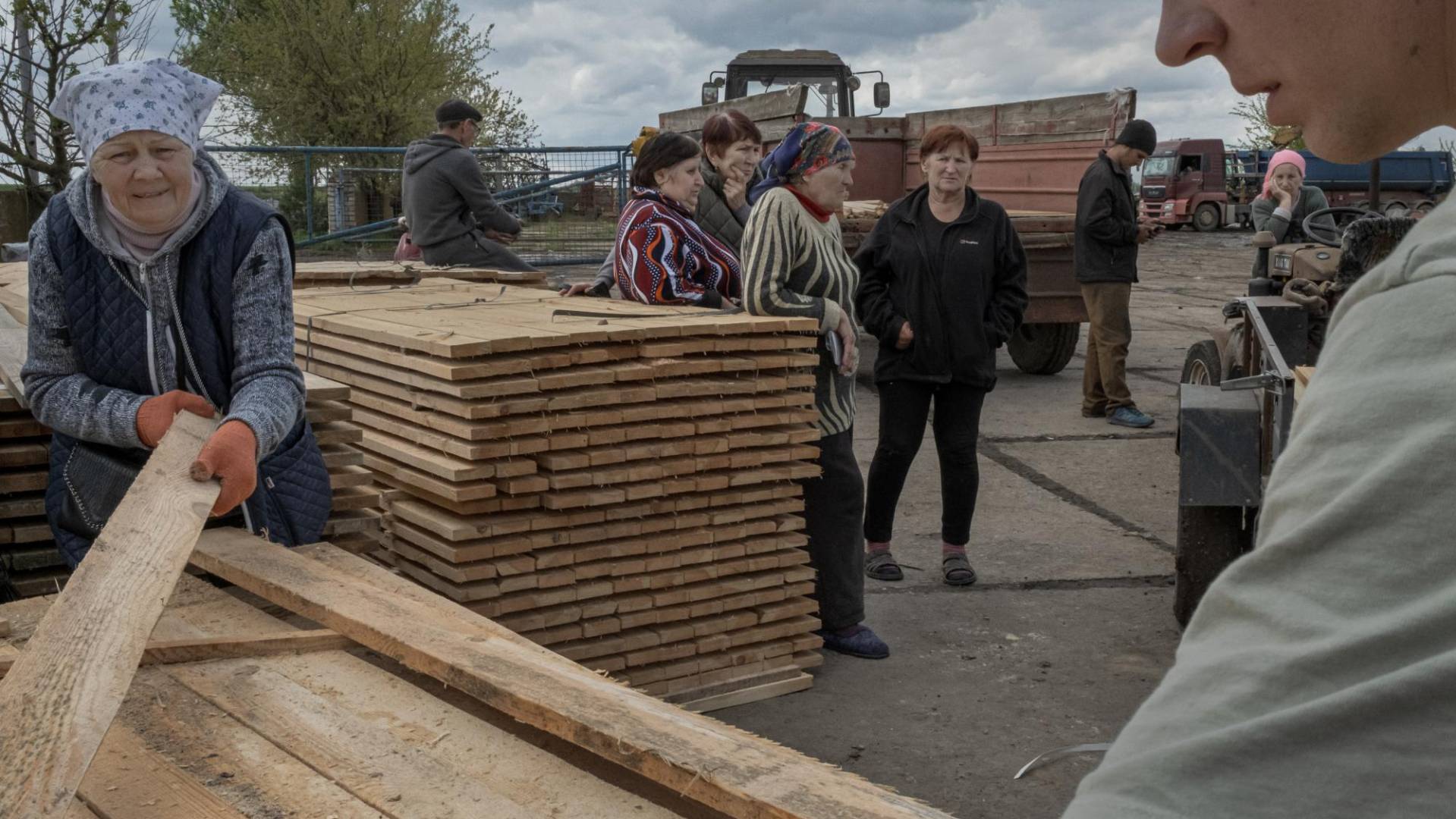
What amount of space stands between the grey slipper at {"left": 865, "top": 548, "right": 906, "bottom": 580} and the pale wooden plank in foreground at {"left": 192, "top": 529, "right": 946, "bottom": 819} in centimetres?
358

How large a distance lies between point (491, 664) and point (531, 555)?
7.09 feet

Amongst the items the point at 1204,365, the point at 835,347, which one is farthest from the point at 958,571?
the point at 1204,365

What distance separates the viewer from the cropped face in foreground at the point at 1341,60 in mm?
642

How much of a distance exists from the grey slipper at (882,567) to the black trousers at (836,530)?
99 cm

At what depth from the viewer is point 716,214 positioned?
602 centimetres

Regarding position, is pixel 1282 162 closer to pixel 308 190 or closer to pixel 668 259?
pixel 668 259

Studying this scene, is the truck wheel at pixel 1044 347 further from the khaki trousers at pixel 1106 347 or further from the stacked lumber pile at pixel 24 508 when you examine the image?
the stacked lumber pile at pixel 24 508

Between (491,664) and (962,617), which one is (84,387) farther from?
(962,617)

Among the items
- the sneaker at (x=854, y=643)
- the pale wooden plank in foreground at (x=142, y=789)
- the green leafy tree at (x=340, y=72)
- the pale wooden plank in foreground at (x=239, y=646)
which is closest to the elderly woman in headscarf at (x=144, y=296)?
the pale wooden plank in foreground at (x=239, y=646)

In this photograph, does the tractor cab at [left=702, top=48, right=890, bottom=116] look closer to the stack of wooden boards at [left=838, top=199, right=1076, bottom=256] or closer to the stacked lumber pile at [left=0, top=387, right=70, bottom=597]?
the stack of wooden boards at [left=838, top=199, right=1076, bottom=256]

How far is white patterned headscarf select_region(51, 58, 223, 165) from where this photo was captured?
2914 millimetres

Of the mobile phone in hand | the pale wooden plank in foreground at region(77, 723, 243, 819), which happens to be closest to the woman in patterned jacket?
the mobile phone in hand

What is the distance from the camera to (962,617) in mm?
5875

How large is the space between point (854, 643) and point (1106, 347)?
4.95m
